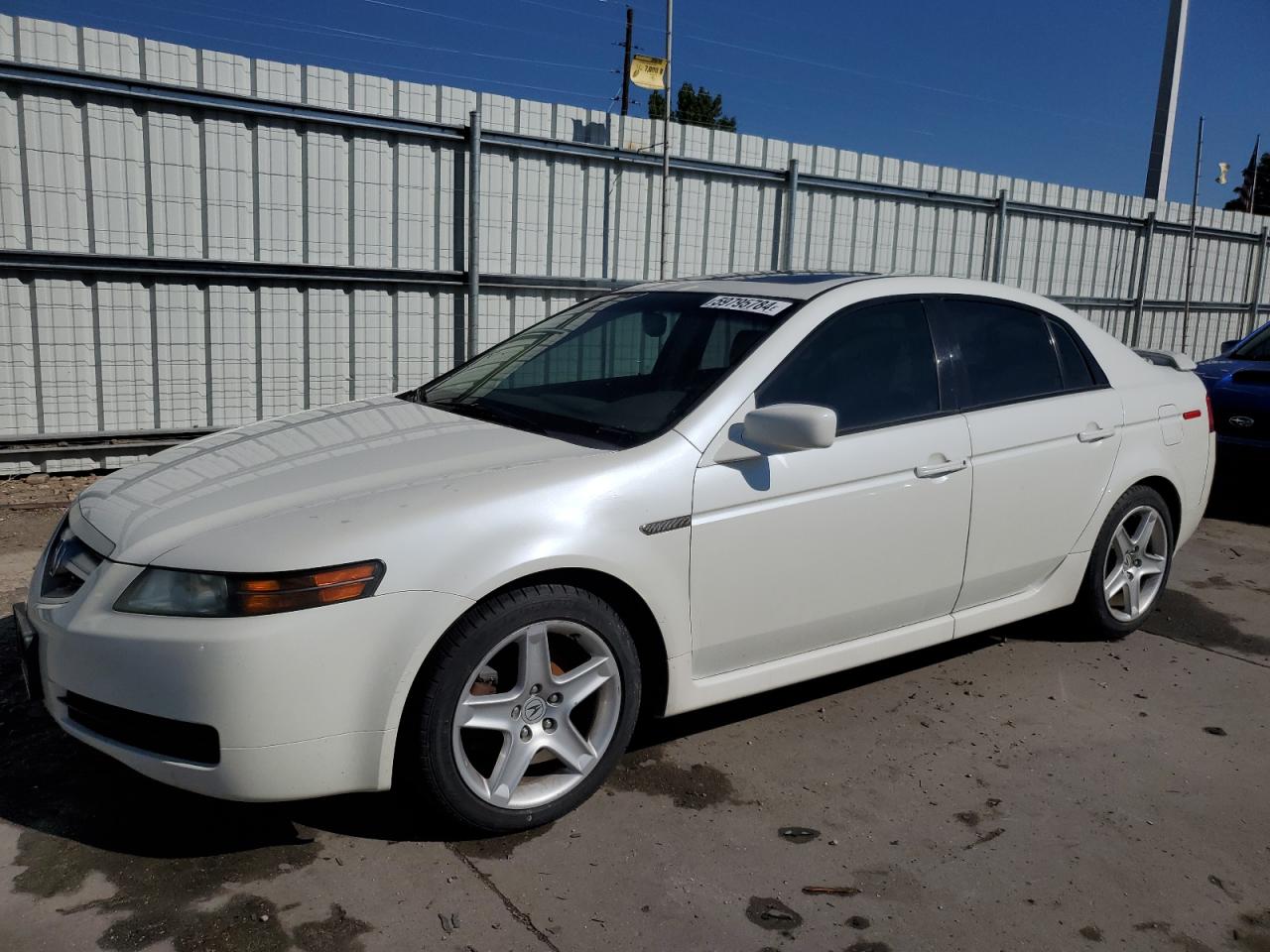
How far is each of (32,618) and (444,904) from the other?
4.55 ft

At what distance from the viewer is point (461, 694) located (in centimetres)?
276

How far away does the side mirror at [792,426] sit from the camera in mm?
3111

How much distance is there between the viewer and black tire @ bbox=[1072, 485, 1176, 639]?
4480mm

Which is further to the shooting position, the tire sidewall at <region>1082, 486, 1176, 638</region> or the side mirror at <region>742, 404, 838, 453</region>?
the tire sidewall at <region>1082, 486, 1176, 638</region>

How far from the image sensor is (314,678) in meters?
2.57

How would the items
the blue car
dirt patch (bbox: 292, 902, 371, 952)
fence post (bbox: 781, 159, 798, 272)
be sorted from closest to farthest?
dirt patch (bbox: 292, 902, 371, 952)
the blue car
fence post (bbox: 781, 159, 798, 272)

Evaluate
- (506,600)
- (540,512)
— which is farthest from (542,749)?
(540,512)

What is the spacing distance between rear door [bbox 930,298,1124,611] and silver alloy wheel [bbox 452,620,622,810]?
62.8 inches

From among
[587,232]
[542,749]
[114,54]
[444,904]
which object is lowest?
[444,904]

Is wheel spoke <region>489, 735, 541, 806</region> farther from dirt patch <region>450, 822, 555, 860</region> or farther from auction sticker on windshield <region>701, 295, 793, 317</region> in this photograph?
auction sticker on windshield <region>701, 295, 793, 317</region>

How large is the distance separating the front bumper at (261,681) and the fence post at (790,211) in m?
7.56

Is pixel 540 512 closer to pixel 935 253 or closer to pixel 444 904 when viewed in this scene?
pixel 444 904

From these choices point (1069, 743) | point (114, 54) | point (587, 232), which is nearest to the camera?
point (1069, 743)

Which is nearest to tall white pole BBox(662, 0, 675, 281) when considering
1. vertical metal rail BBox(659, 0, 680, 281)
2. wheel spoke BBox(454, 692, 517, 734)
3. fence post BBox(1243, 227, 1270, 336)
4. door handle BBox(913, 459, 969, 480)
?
vertical metal rail BBox(659, 0, 680, 281)
